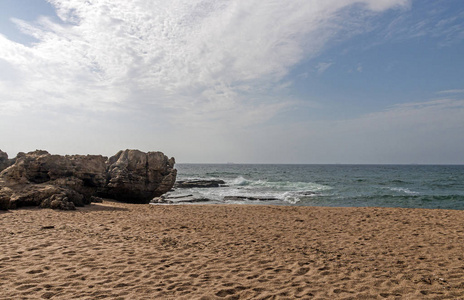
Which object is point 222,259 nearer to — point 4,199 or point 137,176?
point 4,199

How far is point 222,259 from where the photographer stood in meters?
6.52

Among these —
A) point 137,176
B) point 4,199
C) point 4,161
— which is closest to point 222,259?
point 4,199

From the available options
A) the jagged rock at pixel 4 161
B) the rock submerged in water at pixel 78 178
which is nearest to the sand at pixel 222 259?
the rock submerged in water at pixel 78 178

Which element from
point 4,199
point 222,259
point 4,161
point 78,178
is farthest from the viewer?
point 4,161

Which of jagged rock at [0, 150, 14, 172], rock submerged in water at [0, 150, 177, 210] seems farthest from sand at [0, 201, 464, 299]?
jagged rock at [0, 150, 14, 172]

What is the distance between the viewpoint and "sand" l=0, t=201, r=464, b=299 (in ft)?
15.9

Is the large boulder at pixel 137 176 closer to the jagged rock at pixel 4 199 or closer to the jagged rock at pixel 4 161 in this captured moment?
the jagged rock at pixel 4 161

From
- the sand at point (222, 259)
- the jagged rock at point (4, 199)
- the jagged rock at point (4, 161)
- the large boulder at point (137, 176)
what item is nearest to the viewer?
the sand at point (222, 259)

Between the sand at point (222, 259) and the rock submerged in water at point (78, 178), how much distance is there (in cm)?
156

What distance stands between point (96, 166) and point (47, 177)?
2807 millimetres

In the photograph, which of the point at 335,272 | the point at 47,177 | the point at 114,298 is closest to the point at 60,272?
the point at 114,298

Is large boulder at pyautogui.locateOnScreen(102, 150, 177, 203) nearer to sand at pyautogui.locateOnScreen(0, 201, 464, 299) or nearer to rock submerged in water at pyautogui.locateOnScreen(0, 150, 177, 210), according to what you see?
rock submerged in water at pyautogui.locateOnScreen(0, 150, 177, 210)

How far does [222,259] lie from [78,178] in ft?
43.3

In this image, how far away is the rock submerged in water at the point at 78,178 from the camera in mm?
12570
